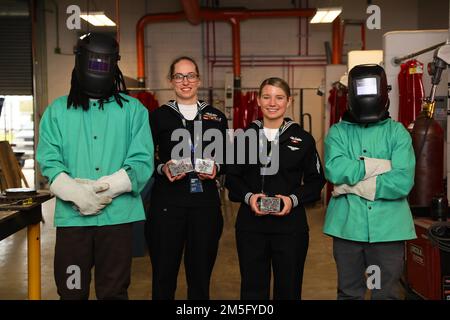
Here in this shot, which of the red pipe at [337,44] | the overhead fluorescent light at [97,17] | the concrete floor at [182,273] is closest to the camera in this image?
the concrete floor at [182,273]

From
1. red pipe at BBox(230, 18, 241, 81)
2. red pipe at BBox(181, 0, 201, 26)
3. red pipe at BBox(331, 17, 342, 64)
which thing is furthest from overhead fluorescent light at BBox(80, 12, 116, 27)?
red pipe at BBox(331, 17, 342, 64)

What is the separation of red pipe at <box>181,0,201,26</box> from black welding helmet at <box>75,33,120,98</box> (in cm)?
532

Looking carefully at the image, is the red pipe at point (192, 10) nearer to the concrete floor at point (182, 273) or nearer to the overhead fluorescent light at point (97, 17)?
the overhead fluorescent light at point (97, 17)

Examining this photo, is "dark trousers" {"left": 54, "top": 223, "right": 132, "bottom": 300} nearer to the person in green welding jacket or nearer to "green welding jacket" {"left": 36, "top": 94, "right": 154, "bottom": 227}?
"green welding jacket" {"left": 36, "top": 94, "right": 154, "bottom": 227}

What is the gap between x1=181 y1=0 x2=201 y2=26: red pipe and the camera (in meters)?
7.27

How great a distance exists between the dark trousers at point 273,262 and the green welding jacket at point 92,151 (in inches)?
22.5

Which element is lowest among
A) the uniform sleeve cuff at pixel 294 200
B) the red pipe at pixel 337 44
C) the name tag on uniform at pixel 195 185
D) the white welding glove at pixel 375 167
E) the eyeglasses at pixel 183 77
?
the uniform sleeve cuff at pixel 294 200

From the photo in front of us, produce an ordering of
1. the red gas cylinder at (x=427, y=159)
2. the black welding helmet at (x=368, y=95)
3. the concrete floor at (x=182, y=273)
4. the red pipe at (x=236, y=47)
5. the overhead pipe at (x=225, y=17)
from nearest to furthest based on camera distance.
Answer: the black welding helmet at (x=368, y=95), the red gas cylinder at (x=427, y=159), the concrete floor at (x=182, y=273), the overhead pipe at (x=225, y=17), the red pipe at (x=236, y=47)

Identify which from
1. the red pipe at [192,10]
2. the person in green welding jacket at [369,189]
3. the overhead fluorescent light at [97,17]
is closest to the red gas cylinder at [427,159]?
the person in green welding jacket at [369,189]

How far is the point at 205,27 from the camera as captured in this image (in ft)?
28.3

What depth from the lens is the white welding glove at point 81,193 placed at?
1.99 meters

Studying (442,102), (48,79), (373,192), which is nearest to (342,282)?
(373,192)
